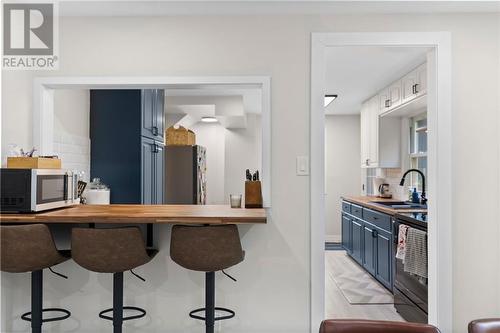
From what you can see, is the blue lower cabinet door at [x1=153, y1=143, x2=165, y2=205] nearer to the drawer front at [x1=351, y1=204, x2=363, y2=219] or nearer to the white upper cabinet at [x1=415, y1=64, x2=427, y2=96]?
the drawer front at [x1=351, y1=204, x2=363, y2=219]

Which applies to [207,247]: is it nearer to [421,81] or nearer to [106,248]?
[106,248]

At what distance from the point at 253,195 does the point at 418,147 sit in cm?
337

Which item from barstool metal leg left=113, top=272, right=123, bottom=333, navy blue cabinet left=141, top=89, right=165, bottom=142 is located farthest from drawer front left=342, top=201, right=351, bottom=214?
barstool metal leg left=113, top=272, right=123, bottom=333

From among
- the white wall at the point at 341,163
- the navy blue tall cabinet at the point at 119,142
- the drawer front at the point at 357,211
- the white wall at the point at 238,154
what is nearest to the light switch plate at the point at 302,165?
→ the navy blue tall cabinet at the point at 119,142

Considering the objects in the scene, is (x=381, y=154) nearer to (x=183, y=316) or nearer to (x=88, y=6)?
(x=183, y=316)

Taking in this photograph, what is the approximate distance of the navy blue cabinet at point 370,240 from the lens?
393 cm

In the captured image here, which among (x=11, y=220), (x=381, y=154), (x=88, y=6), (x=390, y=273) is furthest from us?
(x=381, y=154)

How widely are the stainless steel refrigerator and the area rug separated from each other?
203 cm

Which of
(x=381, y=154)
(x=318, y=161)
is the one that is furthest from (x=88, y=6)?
(x=381, y=154)

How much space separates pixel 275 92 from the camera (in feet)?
8.64

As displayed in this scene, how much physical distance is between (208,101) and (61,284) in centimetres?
343

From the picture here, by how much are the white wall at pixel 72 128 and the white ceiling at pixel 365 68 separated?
7.15 feet

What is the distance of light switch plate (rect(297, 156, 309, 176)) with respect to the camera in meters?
2.62

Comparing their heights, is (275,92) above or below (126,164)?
above
